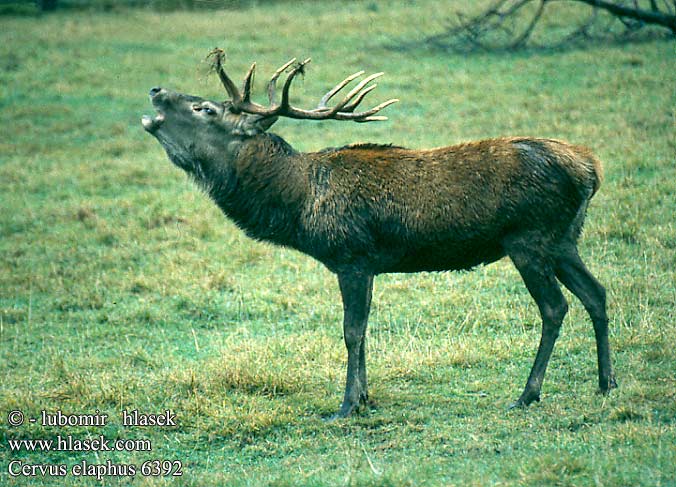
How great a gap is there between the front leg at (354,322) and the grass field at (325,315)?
15 centimetres

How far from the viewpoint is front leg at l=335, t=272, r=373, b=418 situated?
6652 mm

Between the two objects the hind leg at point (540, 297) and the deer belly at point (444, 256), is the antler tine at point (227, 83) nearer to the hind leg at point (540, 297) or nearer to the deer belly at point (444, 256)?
the deer belly at point (444, 256)

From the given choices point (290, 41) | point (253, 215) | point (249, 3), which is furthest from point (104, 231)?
point (249, 3)

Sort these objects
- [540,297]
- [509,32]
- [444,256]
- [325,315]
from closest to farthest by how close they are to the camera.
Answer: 1. [540,297]
2. [444,256]
3. [325,315]
4. [509,32]

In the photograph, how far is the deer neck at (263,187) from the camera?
6.99m

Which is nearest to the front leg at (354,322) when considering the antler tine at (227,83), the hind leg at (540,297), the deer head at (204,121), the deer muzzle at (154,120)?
the hind leg at (540,297)

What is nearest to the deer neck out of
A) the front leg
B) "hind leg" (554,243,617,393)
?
the front leg

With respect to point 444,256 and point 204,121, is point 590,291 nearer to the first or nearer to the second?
point 444,256

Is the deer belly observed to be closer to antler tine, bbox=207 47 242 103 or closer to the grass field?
the grass field

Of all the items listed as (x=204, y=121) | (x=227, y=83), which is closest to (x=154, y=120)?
(x=204, y=121)

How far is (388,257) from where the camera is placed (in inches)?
267

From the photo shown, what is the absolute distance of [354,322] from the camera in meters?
6.72

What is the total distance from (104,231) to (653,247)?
633 cm

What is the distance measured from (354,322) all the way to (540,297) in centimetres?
127
